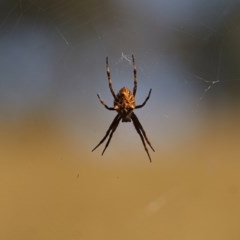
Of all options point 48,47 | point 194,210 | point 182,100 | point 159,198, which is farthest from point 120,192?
point 48,47

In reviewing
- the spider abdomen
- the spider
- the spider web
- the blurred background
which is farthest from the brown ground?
the spider abdomen

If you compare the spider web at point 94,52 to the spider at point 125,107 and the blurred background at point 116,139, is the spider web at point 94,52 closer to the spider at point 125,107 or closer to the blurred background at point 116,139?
the blurred background at point 116,139

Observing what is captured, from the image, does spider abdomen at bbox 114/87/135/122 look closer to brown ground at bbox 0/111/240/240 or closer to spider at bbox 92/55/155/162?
spider at bbox 92/55/155/162

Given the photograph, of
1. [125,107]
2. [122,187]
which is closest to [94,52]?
[122,187]

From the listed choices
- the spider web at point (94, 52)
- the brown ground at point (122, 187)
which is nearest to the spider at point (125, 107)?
the spider web at point (94, 52)

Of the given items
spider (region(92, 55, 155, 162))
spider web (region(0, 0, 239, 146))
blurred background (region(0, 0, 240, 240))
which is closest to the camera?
spider (region(92, 55, 155, 162))

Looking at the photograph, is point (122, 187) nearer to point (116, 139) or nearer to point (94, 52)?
point (116, 139)
